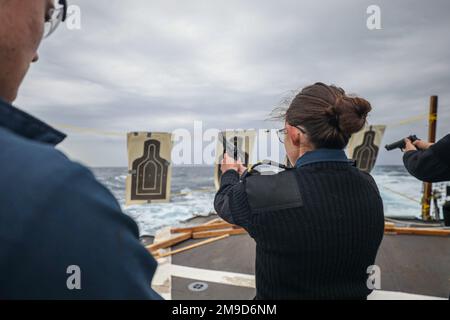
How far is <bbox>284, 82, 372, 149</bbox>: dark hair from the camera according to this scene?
1372mm

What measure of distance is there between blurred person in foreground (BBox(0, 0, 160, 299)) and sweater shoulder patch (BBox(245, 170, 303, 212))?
0.86 metres

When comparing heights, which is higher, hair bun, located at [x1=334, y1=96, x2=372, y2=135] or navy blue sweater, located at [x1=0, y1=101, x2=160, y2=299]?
hair bun, located at [x1=334, y1=96, x2=372, y2=135]

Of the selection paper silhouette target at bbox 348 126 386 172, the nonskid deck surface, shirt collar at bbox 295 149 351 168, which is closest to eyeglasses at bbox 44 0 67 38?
shirt collar at bbox 295 149 351 168

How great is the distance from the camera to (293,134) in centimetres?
145

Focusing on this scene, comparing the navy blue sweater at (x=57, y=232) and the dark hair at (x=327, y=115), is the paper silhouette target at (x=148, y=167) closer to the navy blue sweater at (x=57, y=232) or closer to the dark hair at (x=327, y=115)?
the dark hair at (x=327, y=115)

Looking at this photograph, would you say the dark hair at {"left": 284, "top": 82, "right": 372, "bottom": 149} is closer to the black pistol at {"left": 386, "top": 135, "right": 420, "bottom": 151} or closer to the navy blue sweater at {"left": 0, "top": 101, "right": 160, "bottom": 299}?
the navy blue sweater at {"left": 0, "top": 101, "right": 160, "bottom": 299}

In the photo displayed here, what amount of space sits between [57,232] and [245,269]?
4.15 meters

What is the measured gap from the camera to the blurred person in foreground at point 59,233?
13.9 inches

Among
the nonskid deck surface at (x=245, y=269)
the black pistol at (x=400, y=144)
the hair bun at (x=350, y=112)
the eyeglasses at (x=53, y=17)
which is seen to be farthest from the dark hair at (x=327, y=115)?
the nonskid deck surface at (x=245, y=269)

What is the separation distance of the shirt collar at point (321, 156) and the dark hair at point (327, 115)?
34mm

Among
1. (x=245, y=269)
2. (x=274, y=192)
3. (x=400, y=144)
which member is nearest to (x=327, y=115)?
(x=274, y=192)

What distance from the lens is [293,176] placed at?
1306 millimetres

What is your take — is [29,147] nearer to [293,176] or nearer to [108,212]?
[108,212]
